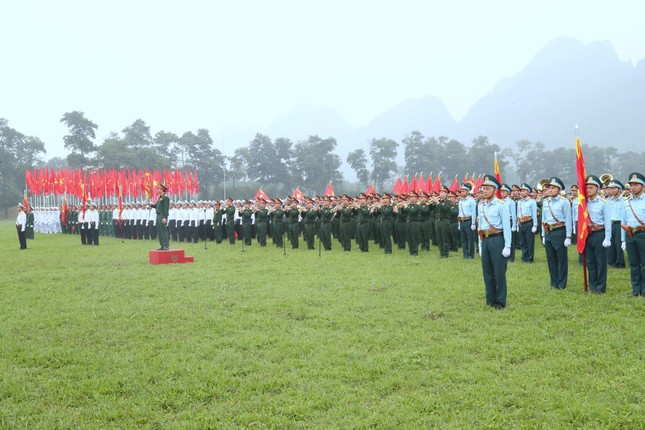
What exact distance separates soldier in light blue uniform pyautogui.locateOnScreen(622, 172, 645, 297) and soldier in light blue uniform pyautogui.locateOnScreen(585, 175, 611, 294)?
0.99 feet

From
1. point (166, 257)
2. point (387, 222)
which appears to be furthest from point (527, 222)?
point (166, 257)

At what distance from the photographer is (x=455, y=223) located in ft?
50.9

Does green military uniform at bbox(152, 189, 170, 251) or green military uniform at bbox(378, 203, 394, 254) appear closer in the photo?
green military uniform at bbox(152, 189, 170, 251)

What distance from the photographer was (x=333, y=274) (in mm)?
11734

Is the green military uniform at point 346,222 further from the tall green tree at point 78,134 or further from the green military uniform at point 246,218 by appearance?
the tall green tree at point 78,134

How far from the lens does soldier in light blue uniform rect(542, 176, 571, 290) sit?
9219 mm

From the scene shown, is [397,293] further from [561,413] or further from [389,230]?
[389,230]

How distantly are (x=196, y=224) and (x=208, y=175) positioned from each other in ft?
136

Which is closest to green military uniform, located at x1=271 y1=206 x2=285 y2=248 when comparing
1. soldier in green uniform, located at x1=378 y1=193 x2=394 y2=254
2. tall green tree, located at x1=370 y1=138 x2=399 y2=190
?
soldier in green uniform, located at x1=378 y1=193 x2=394 y2=254

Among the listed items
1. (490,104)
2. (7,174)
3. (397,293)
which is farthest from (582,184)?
(490,104)

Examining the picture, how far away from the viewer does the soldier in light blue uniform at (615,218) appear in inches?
372

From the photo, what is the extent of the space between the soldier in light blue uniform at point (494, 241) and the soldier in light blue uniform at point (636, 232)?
2134 millimetres

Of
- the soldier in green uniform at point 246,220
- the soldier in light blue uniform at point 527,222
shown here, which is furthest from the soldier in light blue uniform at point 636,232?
the soldier in green uniform at point 246,220

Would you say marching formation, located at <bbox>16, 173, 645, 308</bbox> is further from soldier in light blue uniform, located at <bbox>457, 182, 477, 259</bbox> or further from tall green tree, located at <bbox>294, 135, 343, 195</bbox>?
tall green tree, located at <bbox>294, 135, 343, 195</bbox>
